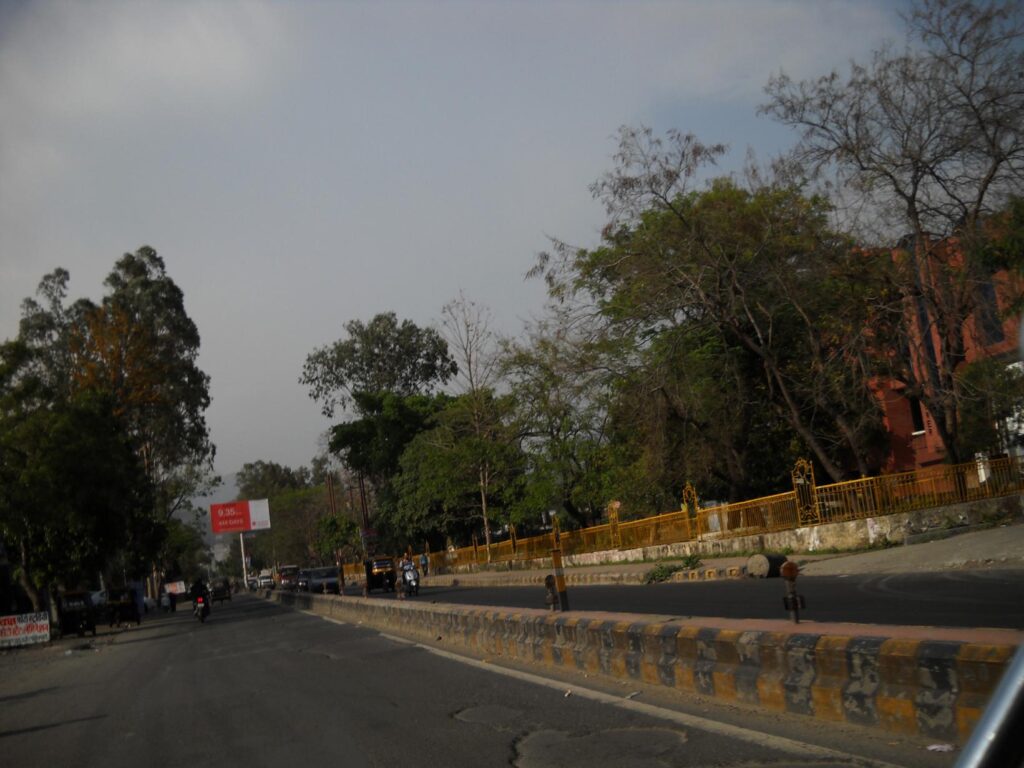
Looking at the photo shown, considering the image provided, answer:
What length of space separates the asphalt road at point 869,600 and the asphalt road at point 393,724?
3229 mm

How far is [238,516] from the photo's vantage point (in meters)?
73.6

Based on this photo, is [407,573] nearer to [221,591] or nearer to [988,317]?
[988,317]

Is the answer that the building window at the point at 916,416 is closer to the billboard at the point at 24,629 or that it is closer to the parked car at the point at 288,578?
the billboard at the point at 24,629

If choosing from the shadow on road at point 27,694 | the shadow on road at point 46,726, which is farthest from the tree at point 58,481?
the shadow on road at point 46,726

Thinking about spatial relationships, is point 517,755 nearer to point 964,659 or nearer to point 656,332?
point 964,659

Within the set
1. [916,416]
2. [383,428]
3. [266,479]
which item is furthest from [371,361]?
[266,479]

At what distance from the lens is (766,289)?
1094 inches

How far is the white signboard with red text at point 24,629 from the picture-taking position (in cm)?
3219

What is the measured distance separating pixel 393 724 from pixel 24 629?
2903 centimetres

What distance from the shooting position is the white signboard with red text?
3219 cm

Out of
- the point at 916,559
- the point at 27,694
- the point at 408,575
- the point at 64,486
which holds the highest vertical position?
the point at 64,486

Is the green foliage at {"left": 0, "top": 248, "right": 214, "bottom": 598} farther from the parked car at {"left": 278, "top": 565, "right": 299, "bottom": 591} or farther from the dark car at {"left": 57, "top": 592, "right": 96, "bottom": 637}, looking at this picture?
the parked car at {"left": 278, "top": 565, "right": 299, "bottom": 591}

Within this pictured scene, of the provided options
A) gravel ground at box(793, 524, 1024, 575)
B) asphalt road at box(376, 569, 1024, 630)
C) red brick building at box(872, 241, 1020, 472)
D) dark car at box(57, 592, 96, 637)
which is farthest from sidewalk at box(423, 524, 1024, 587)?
dark car at box(57, 592, 96, 637)

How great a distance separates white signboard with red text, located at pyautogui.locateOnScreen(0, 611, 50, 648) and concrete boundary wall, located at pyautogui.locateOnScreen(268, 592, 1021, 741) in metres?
26.7
